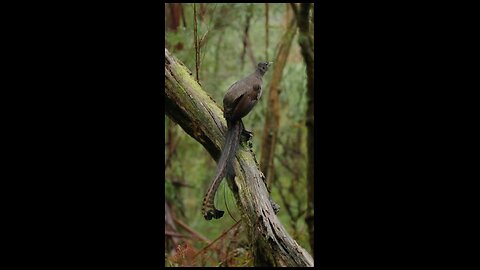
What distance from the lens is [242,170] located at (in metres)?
2.64

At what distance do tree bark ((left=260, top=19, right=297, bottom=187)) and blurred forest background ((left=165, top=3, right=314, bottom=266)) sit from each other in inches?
1.0

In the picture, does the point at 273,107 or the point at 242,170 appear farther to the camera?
the point at 273,107

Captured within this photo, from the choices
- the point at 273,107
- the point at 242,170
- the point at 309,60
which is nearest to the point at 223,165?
the point at 242,170

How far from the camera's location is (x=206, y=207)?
7.76ft

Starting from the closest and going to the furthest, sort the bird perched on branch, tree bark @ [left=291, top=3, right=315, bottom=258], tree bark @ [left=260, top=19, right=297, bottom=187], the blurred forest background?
the bird perched on branch → tree bark @ [left=291, top=3, right=315, bottom=258] → the blurred forest background → tree bark @ [left=260, top=19, right=297, bottom=187]

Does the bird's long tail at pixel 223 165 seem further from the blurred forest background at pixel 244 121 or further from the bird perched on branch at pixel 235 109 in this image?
the blurred forest background at pixel 244 121

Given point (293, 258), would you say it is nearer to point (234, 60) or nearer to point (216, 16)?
point (216, 16)

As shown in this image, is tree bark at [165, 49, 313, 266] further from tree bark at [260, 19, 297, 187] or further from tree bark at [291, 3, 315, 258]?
tree bark at [260, 19, 297, 187]

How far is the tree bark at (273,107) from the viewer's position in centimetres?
464

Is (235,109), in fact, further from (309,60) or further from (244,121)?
(244,121)

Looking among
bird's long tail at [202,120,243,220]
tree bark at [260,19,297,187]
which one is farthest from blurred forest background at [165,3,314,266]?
bird's long tail at [202,120,243,220]

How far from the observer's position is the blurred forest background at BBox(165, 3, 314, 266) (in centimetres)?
434

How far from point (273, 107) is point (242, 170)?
226 cm

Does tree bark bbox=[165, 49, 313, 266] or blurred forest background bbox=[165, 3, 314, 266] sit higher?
blurred forest background bbox=[165, 3, 314, 266]
